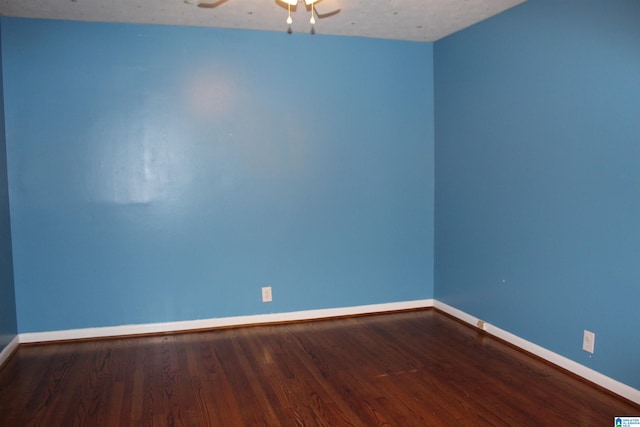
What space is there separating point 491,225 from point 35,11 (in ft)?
11.5

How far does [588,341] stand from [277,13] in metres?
2.88

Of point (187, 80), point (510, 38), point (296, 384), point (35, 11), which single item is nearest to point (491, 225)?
point (510, 38)

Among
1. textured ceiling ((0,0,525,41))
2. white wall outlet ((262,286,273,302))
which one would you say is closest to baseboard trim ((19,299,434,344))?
white wall outlet ((262,286,273,302))

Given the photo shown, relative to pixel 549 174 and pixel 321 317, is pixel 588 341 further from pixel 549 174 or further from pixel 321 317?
pixel 321 317

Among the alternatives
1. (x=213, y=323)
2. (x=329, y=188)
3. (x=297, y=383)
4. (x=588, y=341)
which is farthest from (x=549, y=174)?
(x=213, y=323)

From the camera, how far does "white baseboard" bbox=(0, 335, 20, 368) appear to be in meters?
3.02

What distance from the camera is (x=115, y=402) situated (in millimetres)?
2529

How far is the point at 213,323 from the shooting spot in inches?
145

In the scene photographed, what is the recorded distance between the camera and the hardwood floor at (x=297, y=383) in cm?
234

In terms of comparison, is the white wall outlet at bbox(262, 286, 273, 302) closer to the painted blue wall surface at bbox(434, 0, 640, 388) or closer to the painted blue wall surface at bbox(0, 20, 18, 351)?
the painted blue wall surface at bbox(434, 0, 640, 388)

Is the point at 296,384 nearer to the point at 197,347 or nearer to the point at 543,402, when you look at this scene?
the point at 197,347

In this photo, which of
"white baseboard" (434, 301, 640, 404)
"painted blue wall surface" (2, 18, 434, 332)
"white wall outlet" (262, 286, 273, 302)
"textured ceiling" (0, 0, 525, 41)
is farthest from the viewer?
"white wall outlet" (262, 286, 273, 302)

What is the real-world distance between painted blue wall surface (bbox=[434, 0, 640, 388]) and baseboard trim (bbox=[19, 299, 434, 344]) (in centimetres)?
60

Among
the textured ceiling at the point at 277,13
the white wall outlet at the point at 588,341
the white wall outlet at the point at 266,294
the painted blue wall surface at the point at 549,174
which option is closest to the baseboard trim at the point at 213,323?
the white wall outlet at the point at 266,294
